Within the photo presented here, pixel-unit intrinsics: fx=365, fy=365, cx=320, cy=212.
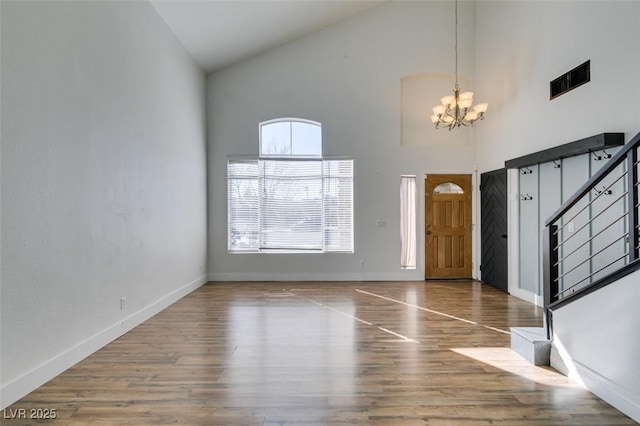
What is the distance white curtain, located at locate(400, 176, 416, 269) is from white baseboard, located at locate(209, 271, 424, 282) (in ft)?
1.02

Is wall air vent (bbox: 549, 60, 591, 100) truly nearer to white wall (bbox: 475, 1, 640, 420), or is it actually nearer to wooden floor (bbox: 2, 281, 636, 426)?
white wall (bbox: 475, 1, 640, 420)

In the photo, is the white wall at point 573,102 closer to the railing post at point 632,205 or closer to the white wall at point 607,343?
the white wall at point 607,343

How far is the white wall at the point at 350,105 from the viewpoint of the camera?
736 cm

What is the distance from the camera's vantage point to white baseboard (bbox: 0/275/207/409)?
2.52 metres

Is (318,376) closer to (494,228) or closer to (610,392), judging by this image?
(610,392)

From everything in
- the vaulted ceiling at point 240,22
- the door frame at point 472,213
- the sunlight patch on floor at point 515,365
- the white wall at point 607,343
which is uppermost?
the vaulted ceiling at point 240,22

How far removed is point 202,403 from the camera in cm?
254

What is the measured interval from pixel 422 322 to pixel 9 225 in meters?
4.11

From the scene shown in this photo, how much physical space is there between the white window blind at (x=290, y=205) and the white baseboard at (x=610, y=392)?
4920mm

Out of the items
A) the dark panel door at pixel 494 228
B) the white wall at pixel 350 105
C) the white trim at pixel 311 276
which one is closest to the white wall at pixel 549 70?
the dark panel door at pixel 494 228

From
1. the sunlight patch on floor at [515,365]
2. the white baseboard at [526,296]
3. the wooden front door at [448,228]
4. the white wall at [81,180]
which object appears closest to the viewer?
the white wall at [81,180]

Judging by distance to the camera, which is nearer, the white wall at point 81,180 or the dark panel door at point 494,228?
the white wall at point 81,180

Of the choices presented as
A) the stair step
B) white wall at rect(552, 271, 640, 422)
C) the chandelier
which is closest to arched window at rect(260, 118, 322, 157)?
the chandelier

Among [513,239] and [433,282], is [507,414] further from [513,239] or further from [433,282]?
[433,282]
